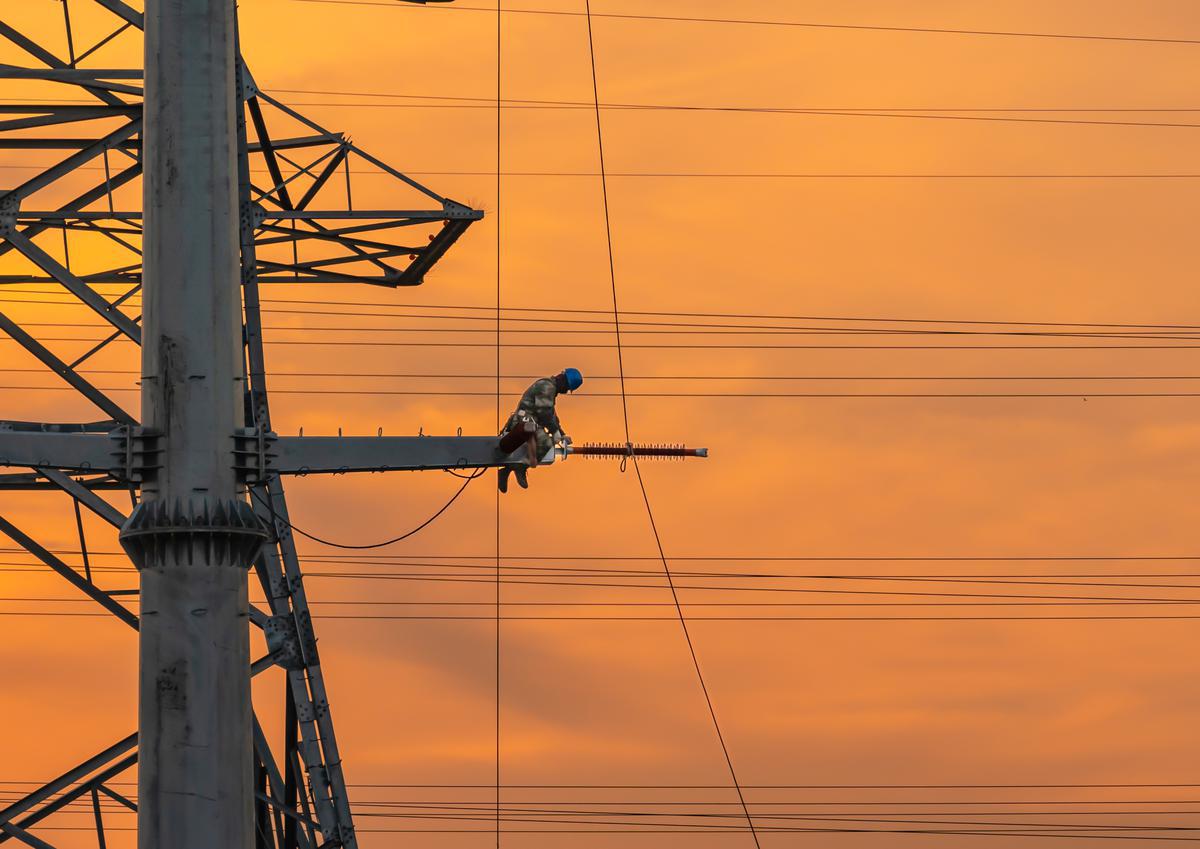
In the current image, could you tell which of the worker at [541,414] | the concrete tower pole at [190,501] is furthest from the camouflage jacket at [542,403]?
the concrete tower pole at [190,501]

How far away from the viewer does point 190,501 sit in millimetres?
25156

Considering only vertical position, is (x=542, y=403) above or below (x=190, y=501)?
above

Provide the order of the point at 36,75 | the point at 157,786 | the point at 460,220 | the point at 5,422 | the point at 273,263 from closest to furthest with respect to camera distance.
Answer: the point at 157,786, the point at 5,422, the point at 36,75, the point at 460,220, the point at 273,263

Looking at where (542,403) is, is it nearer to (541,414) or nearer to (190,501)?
(541,414)

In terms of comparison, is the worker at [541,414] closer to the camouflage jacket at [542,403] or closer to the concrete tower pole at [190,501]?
the camouflage jacket at [542,403]

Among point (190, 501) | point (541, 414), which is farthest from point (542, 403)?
point (190, 501)

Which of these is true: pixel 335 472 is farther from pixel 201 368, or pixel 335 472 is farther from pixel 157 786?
pixel 157 786

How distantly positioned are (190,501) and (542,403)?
4031 millimetres

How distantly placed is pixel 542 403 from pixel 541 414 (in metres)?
0.12

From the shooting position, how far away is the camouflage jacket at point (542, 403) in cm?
2575

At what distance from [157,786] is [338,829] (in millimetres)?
8893

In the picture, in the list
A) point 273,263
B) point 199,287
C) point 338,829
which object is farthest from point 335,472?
point 273,263

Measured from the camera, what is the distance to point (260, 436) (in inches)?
1008

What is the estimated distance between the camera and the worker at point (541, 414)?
25656 mm
